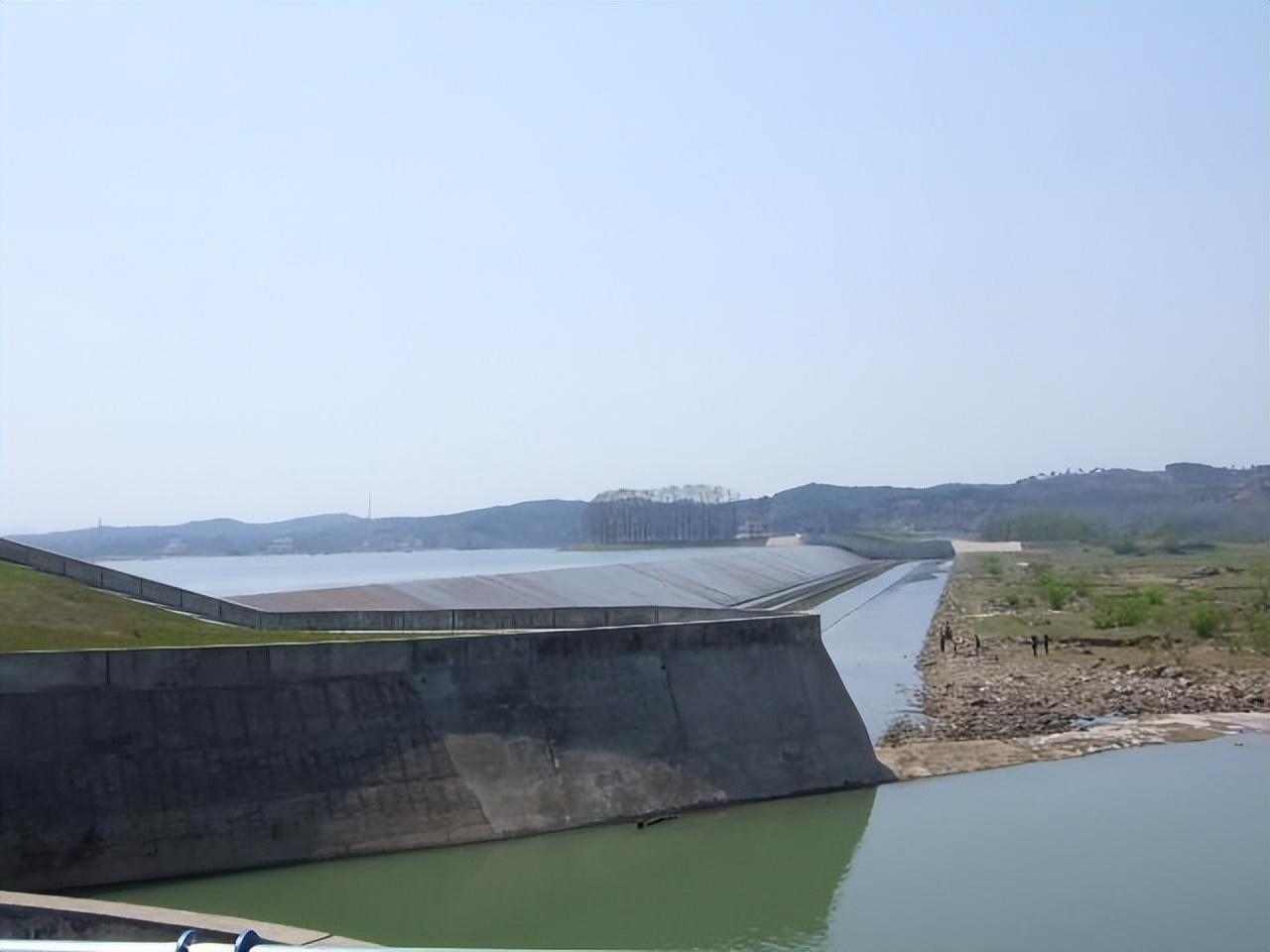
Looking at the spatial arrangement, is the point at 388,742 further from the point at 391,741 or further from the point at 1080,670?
the point at 1080,670

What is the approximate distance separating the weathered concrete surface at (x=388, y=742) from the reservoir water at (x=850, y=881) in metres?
0.54

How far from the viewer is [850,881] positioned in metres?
18.4

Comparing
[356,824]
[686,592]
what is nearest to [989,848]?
[356,824]

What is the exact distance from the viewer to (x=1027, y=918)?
16391 mm

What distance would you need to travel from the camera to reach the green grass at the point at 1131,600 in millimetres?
49406

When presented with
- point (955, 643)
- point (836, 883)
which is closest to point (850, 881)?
point (836, 883)

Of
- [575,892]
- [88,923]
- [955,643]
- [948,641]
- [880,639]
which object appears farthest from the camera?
[880,639]

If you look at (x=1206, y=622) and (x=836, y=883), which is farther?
(x=1206, y=622)

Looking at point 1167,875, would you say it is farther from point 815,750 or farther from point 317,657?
point 317,657

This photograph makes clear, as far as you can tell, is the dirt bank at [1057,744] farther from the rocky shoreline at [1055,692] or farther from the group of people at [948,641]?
the group of people at [948,641]

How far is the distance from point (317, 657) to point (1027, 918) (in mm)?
11131

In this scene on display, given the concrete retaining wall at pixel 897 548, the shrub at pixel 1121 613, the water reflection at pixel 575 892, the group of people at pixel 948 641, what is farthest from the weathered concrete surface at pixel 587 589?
the concrete retaining wall at pixel 897 548

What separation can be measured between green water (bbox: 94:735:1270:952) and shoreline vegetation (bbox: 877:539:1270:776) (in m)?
3.81

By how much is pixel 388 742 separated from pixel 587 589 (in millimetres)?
39458
